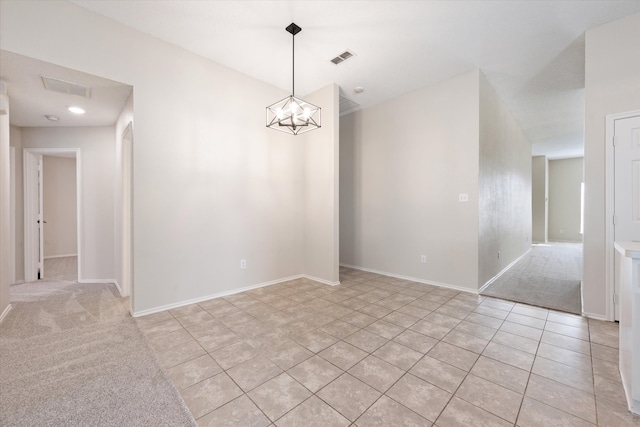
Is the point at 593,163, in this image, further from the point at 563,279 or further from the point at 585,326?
the point at 563,279

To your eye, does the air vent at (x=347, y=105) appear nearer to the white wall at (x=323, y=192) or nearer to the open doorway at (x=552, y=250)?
the white wall at (x=323, y=192)

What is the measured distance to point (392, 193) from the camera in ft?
14.8

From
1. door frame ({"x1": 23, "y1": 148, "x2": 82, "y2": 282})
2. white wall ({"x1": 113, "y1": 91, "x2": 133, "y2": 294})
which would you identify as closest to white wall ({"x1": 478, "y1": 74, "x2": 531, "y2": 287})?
white wall ({"x1": 113, "y1": 91, "x2": 133, "y2": 294})

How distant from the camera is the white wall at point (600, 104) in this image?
2572mm

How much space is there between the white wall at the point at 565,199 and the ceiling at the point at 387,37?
288 inches

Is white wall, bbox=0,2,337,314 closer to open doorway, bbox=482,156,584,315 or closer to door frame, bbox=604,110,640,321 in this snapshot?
door frame, bbox=604,110,640,321

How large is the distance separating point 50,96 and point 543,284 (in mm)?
7229

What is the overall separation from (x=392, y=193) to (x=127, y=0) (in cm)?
405

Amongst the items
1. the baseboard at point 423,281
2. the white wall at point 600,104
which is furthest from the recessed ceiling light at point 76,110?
the white wall at point 600,104

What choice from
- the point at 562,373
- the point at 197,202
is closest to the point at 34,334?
the point at 197,202

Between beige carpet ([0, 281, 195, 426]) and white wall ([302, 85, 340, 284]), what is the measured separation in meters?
2.50

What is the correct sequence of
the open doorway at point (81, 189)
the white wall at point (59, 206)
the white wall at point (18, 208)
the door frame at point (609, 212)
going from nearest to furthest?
Result: the door frame at point (609, 212) < the open doorway at point (81, 189) < the white wall at point (18, 208) < the white wall at point (59, 206)

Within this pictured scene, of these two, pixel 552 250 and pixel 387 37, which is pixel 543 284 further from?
pixel 552 250

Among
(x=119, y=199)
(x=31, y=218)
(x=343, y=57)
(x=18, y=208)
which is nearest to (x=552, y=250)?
(x=343, y=57)
